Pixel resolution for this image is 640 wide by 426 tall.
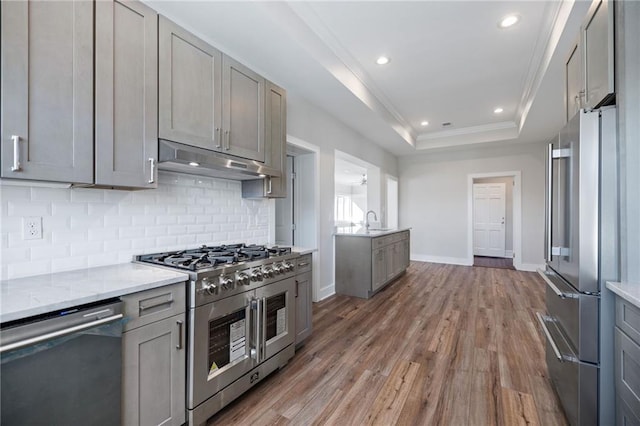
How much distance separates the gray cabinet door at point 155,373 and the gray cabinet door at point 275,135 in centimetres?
149

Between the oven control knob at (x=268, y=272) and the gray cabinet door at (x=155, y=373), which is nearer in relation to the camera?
the gray cabinet door at (x=155, y=373)

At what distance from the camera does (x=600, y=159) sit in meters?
1.40

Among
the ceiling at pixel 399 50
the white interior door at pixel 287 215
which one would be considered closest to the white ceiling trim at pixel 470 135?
the ceiling at pixel 399 50

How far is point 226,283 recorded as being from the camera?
68.3 inches

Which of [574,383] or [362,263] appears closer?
[574,383]

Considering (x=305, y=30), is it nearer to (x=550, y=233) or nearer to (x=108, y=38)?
(x=108, y=38)

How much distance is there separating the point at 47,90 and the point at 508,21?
355 cm

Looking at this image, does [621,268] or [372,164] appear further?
[372,164]

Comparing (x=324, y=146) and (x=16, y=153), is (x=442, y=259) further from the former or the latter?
(x=16, y=153)

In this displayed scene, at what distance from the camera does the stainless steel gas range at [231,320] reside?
5.24 ft

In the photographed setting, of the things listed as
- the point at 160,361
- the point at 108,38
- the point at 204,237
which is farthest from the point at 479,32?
the point at 160,361

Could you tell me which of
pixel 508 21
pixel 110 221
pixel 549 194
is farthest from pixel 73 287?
pixel 508 21

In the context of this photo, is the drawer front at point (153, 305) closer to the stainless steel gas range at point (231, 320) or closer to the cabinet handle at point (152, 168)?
the stainless steel gas range at point (231, 320)

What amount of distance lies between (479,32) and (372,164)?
320 cm
